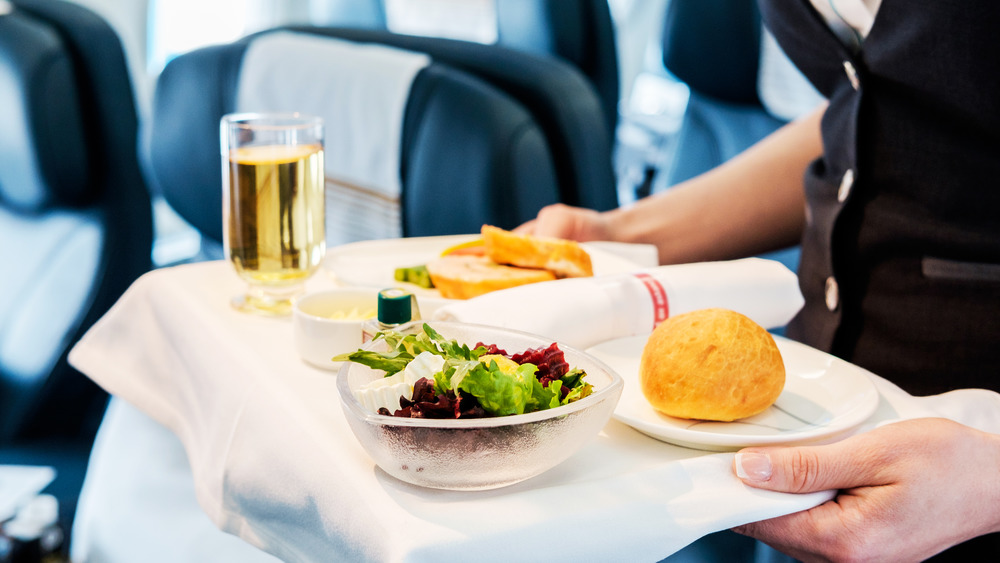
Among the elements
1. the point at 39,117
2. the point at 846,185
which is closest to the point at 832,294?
the point at 846,185

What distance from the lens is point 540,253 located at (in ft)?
2.46

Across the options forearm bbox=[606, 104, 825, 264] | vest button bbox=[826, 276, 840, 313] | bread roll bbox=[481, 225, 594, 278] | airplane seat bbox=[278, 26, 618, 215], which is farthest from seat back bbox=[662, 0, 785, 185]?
bread roll bbox=[481, 225, 594, 278]

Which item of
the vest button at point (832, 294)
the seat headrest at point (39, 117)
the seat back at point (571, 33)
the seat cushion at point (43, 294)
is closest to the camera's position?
the vest button at point (832, 294)

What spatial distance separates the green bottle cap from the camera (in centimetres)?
57

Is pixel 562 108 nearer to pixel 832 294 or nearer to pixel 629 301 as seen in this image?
pixel 832 294

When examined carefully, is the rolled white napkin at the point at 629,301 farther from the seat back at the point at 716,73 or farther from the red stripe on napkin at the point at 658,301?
the seat back at the point at 716,73

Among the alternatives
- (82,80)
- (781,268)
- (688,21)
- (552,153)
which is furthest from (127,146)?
(688,21)

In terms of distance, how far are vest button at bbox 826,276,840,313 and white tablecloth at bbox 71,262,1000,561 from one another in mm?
203

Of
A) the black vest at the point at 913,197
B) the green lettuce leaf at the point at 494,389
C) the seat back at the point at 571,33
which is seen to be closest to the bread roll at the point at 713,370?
the green lettuce leaf at the point at 494,389

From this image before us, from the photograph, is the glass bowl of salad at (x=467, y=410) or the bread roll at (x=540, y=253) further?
the bread roll at (x=540, y=253)

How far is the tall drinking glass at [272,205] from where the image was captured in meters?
0.72

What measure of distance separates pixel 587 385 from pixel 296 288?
1.30 ft

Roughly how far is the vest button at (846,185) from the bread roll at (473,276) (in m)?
0.32

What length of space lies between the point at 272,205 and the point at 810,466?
0.49 m
